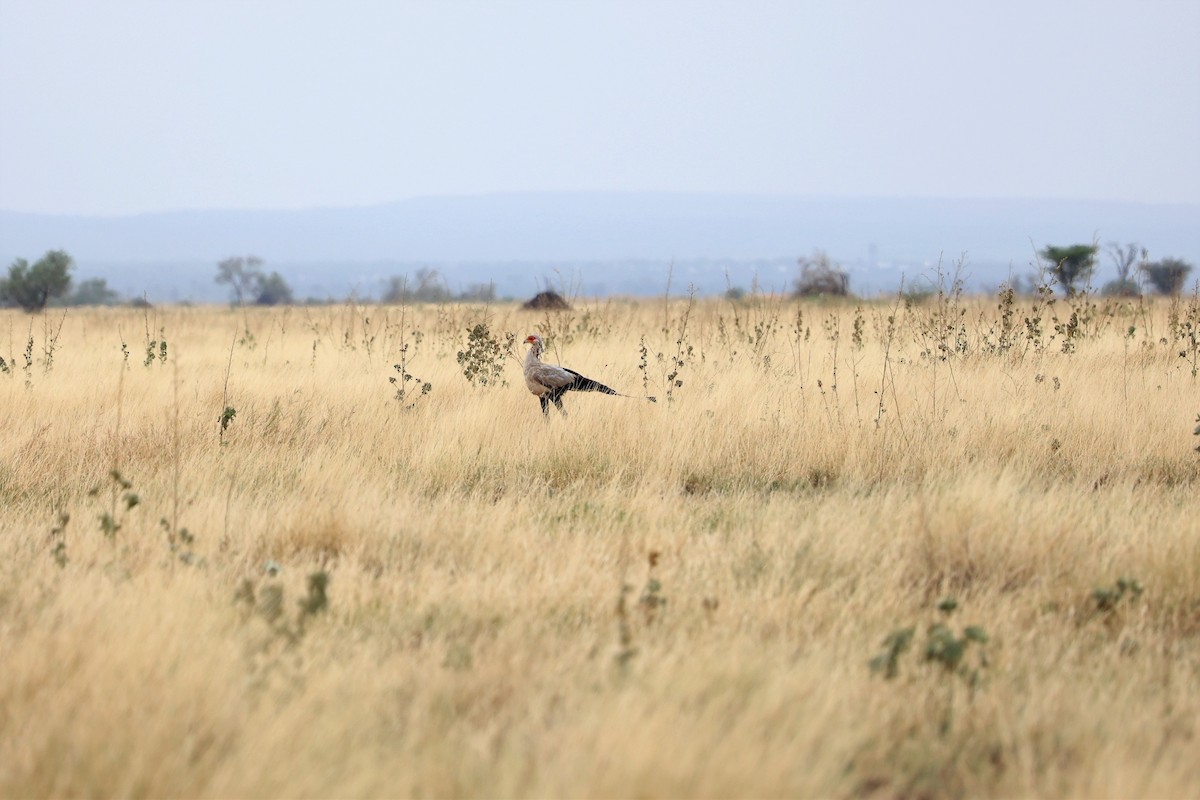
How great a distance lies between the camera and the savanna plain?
2791mm

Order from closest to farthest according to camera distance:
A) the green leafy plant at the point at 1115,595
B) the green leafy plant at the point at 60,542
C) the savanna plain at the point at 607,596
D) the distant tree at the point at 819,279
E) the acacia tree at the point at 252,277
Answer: the savanna plain at the point at 607,596
the green leafy plant at the point at 1115,595
the green leafy plant at the point at 60,542
the distant tree at the point at 819,279
the acacia tree at the point at 252,277

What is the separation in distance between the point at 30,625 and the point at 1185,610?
13.7 ft

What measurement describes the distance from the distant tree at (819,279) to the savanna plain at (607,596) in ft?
Result: 70.6

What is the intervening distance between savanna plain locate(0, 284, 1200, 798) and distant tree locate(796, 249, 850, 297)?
21.5 metres

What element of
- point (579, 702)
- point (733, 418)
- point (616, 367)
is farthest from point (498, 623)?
point (616, 367)

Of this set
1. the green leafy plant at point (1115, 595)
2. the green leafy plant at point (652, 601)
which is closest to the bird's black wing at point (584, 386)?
the green leafy plant at point (652, 601)

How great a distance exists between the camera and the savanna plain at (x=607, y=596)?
9.16 ft

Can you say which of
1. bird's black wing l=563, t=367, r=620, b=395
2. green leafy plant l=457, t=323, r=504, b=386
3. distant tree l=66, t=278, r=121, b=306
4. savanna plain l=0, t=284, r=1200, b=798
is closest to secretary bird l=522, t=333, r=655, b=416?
bird's black wing l=563, t=367, r=620, b=395

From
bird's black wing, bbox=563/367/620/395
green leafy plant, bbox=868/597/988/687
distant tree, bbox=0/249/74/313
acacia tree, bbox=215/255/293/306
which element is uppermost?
acacia tree, bbox=215/255/293/306

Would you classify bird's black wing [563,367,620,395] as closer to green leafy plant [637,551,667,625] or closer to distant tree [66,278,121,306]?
green leafy plant [637,551,667,625]

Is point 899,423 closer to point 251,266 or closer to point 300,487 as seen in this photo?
point 300,487

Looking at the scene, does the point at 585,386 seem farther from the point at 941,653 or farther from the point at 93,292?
the point at 93,292

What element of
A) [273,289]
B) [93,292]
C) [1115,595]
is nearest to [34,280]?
[1115,595]

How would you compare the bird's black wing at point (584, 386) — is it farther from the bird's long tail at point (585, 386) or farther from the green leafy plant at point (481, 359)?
the green leafy plant at point (481, 359)
